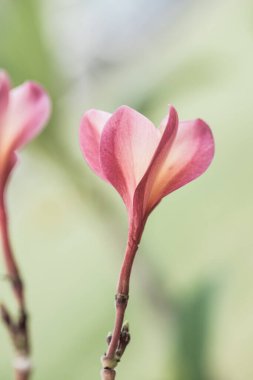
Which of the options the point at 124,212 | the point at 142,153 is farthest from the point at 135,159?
the point at 124,212

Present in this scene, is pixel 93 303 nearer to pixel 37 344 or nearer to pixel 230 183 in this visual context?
pixel 37 344

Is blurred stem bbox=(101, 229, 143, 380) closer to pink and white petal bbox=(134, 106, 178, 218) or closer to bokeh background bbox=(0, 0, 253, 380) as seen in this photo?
pink and white petal bbox=(134, 106, 178, 218)

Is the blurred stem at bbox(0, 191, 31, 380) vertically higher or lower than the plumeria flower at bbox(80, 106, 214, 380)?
lower

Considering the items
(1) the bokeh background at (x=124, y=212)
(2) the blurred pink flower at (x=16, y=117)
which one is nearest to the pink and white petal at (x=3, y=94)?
(2) the blurred pink flower at (x=16, y=117)

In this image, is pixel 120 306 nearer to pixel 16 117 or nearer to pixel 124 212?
pixel 16 117

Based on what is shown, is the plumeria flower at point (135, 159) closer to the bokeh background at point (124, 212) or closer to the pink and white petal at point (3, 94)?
the pink and white petal at point (3, 94)

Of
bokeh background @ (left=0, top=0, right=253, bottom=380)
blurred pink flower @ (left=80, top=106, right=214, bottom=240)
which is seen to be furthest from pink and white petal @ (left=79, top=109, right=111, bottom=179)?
bokeh background @ (left=0, top=0, right=253, bottom=380)

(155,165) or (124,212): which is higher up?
(155,165)

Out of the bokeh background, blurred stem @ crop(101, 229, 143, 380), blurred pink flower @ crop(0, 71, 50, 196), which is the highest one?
blurred pink flower @ crop(0, 71, 50, 196)
